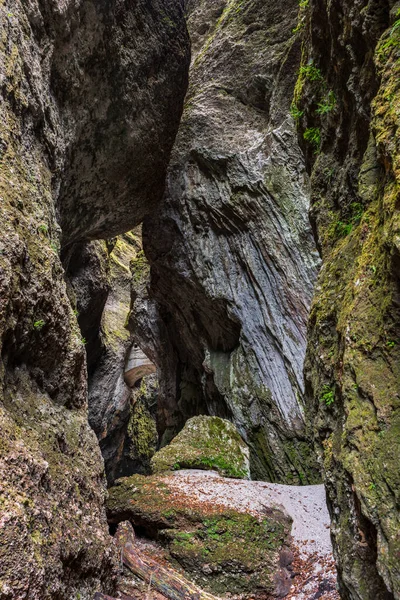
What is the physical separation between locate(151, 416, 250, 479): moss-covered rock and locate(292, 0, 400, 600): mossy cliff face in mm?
5385

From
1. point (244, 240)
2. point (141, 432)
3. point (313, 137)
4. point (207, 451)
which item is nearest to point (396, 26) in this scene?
point (313, 137)

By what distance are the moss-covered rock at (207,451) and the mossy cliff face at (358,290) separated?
17.7 feet

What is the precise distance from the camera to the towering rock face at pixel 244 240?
1086cm

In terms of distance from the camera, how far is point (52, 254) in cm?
457

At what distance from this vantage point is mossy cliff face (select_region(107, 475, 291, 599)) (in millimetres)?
5523

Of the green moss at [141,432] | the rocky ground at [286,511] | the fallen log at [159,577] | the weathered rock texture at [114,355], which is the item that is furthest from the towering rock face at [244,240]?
the green moss at [141,432]

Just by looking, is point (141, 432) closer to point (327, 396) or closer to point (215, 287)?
point (215, 287)

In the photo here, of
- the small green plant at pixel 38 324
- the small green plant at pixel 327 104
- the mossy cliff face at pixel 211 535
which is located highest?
the small green plant at pixel 327 104

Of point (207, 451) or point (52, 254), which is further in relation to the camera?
point (207, 451)

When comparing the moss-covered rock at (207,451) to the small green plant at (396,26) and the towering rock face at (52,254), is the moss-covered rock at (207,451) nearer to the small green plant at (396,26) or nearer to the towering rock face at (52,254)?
the towering rock face at (52,254)

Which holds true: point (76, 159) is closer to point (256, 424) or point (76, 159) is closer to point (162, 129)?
point (162, 129)

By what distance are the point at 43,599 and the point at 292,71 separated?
516 inches

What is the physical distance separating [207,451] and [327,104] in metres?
7.73

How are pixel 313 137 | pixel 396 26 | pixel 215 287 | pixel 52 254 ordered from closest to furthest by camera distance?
pixel 396 26 < pixel 52 254 < pixel 313 137 < pixel 215 287
